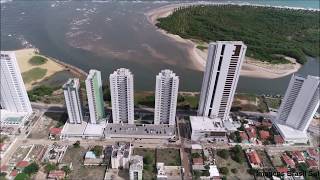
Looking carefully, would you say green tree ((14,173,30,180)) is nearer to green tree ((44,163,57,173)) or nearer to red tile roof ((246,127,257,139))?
green tree ((44,163,57,173))

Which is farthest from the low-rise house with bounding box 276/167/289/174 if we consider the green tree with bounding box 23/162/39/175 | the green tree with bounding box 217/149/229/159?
the green tree with bounding box 23/162/39/175

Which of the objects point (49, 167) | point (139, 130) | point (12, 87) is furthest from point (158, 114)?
point (12, 87)

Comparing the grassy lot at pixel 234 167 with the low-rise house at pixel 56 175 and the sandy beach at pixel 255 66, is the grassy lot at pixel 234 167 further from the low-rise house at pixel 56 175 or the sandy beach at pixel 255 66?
the sandy beach at pixel 255 66

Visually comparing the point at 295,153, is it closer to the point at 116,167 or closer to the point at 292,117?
the point at 292,117

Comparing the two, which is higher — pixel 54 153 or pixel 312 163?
pixel 54 153

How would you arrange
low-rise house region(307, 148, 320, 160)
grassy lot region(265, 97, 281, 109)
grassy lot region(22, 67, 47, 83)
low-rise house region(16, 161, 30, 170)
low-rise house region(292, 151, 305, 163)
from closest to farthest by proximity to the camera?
low-rise house region(16, 161, 30, 170)
low-rise house region(292, 151, 305, 163)
low-rise house region(307, 148, 320, 160)
grassy lot region(265, 97, 281, 109)
grassy lot region(22, 67, 47, 83)

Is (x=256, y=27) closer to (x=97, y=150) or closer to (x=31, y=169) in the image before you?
(x=97, y=150)
